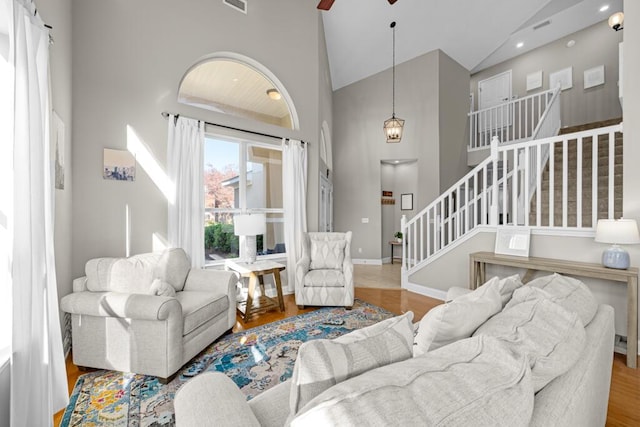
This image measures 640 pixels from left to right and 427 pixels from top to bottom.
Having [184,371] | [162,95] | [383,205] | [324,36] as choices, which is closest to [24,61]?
[162,95]

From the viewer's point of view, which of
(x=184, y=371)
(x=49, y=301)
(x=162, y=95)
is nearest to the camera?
(x=49, y=301)

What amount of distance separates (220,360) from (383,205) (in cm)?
562

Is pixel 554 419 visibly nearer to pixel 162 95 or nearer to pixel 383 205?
pixel 162 95

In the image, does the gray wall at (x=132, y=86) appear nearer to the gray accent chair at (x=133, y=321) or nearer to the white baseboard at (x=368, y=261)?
the gray accent chair at (x=133, y=321)

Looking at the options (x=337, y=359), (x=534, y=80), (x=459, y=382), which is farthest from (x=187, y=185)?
(x=534, y=80)

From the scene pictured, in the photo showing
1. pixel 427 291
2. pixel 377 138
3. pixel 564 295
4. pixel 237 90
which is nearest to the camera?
pixel 564 295

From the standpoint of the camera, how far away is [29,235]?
1.38 m

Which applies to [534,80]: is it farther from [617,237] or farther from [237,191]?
[237,191]

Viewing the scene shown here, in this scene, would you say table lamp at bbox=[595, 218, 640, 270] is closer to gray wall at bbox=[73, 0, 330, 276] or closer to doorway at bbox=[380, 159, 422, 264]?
gray wall at bbox=[73, 0, 330, 276]

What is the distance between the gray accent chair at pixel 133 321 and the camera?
6.58ft

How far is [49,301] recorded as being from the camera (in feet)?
5.16

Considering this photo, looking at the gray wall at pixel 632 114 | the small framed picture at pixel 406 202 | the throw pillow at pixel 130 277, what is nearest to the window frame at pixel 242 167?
the throw pillow at pixel 130 277

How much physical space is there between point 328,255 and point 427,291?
1.57m

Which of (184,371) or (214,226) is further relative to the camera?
(214,226)
